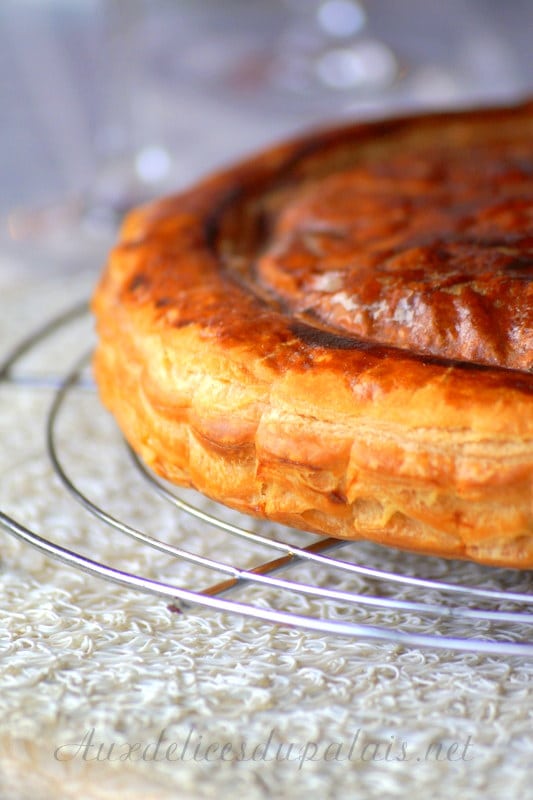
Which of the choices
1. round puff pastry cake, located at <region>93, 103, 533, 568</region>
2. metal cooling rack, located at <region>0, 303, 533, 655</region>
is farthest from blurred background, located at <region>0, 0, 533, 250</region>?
metal cooling rack, located at <region>0, 303, 533, 655</region>

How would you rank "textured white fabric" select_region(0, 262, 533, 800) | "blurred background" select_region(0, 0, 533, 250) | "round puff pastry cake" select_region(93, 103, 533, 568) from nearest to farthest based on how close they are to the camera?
"textured white fabric" select_region(0, 262, 533, 800) → "round puff pastry cake" select_region(93, 103, 533, 568) → "blurred background" select_region(0, 0, 533, 250)

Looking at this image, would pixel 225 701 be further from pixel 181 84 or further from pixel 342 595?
pixel 181 84

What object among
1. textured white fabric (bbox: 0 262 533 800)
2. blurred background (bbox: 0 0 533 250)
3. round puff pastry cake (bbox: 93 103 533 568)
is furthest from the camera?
blurred background (bbox: 0 0 533 250)

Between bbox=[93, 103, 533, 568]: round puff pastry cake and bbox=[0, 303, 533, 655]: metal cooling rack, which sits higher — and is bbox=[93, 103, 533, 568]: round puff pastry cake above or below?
above

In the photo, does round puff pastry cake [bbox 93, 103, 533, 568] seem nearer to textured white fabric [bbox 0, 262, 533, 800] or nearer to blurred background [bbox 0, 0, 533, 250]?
textured white fabric [bbox 0, 262, 533, 800]

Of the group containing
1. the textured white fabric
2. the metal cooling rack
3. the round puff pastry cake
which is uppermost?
the round puff pastry cake

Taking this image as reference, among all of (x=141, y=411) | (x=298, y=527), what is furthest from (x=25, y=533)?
(x=298, y=527)

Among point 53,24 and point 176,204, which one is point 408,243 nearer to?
point 176,204

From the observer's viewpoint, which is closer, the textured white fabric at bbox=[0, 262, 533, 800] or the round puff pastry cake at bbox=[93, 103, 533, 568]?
the textured white fabric at bbox=[0, 262, 533, 800]

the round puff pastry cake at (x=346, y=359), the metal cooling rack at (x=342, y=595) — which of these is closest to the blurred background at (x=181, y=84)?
the round puff pastry cake at (x=346, y=359)
